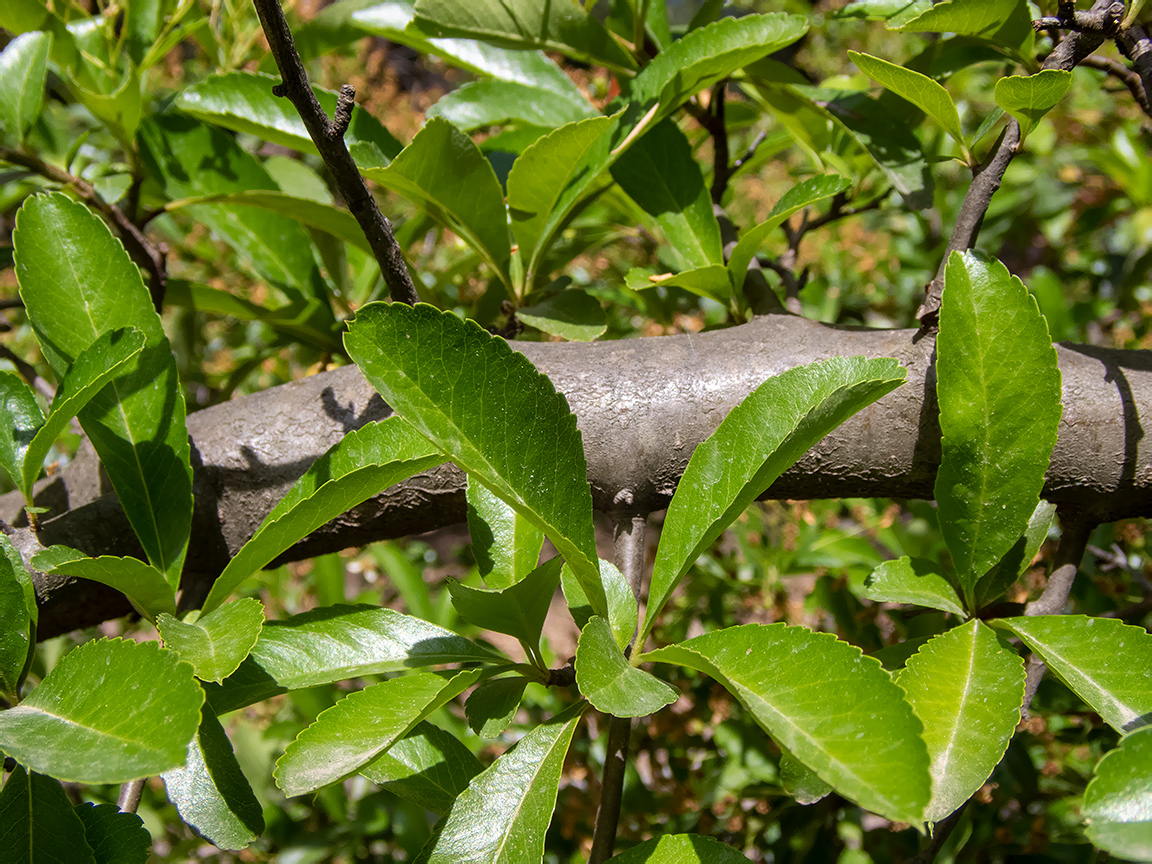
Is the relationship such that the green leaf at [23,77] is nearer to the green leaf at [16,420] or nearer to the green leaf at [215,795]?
the green leaf at [16,420]

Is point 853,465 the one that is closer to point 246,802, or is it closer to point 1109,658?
point 1109,658

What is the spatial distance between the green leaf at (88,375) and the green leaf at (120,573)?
0.32 ft

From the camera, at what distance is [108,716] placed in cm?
55

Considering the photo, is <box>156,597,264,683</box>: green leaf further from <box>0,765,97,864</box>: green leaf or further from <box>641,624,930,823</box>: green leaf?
<box>641,624,930,823</box>: green leaf

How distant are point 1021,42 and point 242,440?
0.89m

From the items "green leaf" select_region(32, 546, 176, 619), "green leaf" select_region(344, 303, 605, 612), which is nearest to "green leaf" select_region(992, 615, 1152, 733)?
"green leaf" select_region(344, 303, 605, 612)

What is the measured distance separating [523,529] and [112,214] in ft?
2.45

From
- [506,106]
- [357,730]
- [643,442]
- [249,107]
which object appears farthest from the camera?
[506,106]

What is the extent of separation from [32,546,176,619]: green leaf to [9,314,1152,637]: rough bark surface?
0.14 m

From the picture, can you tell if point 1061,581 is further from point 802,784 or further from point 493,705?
point 493,705

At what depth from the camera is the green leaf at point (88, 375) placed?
0.65m

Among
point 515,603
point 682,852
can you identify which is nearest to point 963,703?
point 682,852

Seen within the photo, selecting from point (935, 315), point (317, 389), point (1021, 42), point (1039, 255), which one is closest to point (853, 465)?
point (935, 315)

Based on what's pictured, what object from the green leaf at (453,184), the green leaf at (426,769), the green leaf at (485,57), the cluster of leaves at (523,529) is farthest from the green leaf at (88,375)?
the green leaf at (485,57)
